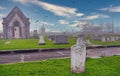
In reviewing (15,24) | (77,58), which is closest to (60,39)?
(77,58)

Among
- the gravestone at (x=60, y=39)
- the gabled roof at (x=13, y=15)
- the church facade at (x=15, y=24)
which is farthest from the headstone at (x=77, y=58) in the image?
the gabled roof at (x=13, y=15)

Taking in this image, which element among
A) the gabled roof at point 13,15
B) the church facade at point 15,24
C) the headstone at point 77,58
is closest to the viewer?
the headstone at point 77,58

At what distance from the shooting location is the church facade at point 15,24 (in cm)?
5344

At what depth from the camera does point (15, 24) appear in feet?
178

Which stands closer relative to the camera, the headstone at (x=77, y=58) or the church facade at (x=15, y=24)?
the headstone at (x=77, y=58)

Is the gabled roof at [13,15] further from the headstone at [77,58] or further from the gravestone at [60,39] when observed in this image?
the headstone at [77,58]

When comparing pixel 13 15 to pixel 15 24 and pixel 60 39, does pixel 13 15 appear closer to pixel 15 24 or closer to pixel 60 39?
pixel 15 24

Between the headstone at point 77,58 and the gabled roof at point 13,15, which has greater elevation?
the gabled roof at point 13,15

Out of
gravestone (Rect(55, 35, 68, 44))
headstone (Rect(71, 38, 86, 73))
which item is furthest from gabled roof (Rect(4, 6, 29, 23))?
headstone (Rect(71, 38, 86, 73))

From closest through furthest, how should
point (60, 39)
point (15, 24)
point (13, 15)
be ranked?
point (60, 39), point (13, 15), point (15, 24)

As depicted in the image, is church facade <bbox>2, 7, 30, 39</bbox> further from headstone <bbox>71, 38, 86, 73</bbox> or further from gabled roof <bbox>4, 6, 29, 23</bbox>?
headstone <bbox>71, 38, 86, 73</bbox>

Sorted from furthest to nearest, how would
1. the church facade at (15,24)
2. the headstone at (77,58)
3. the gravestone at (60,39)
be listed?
the church facade at (15,24)
the gravestone at (60,39)
the headstone at (77,58)

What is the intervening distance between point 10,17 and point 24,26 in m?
4.73

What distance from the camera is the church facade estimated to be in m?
53.4
